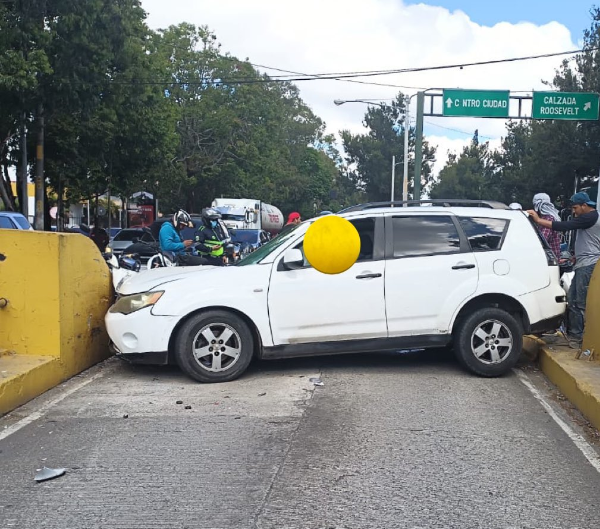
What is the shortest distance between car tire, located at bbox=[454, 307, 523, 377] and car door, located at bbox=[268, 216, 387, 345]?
864 millimetres

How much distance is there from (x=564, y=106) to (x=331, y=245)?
1935 cm

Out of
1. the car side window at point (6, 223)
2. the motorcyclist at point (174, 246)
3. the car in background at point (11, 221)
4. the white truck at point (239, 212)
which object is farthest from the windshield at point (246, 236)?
the motorcyclist at point (174, 246)

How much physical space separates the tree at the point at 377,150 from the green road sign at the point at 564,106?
4893 centimetres

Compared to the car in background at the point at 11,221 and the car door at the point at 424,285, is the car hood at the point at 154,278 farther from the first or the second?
the car in background at the point at 11,221

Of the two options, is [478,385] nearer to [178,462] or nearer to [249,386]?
[249,386]

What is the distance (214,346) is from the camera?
6758 mm

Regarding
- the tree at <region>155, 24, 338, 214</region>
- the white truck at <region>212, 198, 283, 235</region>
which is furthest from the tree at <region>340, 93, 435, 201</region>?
the white truck at <region>212, 198, 283, 235</region>

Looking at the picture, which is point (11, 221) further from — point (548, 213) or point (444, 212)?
point (548, 213)

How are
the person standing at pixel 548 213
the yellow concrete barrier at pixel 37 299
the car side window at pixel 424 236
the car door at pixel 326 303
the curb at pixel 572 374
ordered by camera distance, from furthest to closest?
1. the person standing at pixel 548 213
2. the car side window at pixel 424 236
3. the car door at pixel 326 303
4. the yellow concrete barrier at pixel 37 299
5. the curb at pixel 572 374

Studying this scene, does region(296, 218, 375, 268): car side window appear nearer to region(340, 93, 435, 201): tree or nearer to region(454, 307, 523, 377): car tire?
region(454, 307, 523, 377): car tire

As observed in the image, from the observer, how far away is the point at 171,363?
7.16 metres

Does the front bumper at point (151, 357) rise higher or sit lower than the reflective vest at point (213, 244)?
lower

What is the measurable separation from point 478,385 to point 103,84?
56.3 feet

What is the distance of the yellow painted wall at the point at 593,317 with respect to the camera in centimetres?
698
